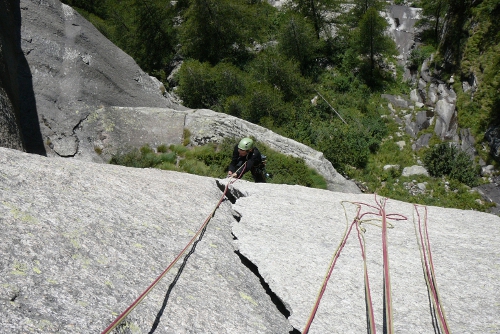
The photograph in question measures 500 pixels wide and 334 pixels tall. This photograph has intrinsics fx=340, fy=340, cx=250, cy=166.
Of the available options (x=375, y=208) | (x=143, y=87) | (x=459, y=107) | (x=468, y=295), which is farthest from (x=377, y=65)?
(x=468, y=295)

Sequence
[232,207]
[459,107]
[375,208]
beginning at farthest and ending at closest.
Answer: [459,107] → [375,208] → [232,207]

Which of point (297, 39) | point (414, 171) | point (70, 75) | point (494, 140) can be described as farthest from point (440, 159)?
point (70, 75)

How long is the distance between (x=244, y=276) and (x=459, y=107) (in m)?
25.7

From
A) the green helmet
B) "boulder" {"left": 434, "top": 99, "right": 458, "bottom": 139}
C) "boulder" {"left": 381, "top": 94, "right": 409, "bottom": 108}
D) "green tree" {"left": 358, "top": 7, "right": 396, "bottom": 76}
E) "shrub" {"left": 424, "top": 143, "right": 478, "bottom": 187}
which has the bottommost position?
the green helmet

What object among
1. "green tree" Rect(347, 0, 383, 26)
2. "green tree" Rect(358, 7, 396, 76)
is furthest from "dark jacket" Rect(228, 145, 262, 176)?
"green tree" Rect(347, 0, 383, 26)

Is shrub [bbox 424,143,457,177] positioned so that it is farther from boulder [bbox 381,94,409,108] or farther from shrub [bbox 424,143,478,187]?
boulder [bbox 381,94,409,108]

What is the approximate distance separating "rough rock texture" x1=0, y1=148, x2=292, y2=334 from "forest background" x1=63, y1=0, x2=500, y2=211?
1751cm

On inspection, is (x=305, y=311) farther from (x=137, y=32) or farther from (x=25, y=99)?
(x=137, y=32)

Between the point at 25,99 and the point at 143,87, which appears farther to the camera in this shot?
the point at 143,87

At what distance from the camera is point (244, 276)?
4.89m

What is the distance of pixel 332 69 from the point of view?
3288 cm

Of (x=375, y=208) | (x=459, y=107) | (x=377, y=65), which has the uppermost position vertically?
(x=377, y=65)

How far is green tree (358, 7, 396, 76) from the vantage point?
29.2 metres

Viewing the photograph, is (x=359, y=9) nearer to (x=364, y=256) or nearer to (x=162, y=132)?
(x=162, y=132)
